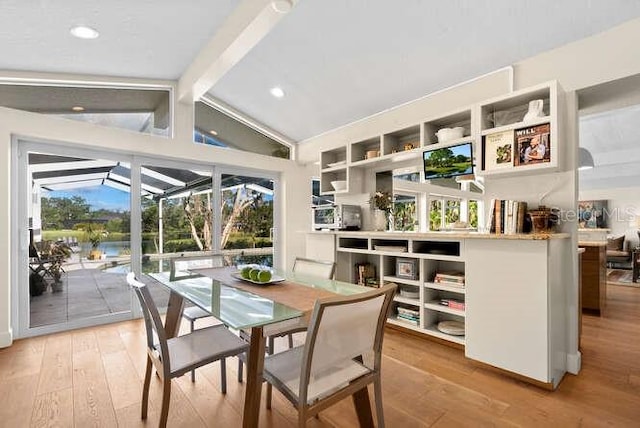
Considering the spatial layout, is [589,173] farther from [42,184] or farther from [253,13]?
[42,184]

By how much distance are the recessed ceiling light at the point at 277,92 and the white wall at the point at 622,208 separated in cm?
827

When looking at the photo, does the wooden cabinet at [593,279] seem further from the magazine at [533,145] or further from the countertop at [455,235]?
the magazine at [533,145]

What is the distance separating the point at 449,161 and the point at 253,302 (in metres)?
2.14

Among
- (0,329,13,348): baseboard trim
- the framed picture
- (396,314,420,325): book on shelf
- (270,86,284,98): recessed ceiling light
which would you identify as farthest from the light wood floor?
(270,86,284,98): recessed ceiling light

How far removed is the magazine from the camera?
2262 mm

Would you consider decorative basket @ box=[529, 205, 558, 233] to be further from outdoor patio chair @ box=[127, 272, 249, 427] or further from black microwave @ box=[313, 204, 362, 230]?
outdoor patio chair @ box=[127, 272, 249, 427]

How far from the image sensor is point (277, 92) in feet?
12.6

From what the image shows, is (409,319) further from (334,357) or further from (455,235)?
(334,357)

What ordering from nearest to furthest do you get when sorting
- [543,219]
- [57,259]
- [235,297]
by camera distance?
[235,297], [543,219], [57,259]

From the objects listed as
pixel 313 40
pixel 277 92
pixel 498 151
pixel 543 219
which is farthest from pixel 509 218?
pixel 277 92

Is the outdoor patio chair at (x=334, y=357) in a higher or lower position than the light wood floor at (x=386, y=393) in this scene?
higher

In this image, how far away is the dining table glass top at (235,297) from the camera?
140 centimetres

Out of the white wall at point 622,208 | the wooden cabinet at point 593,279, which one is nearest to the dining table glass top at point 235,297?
the wooden cabinet at point 593,279

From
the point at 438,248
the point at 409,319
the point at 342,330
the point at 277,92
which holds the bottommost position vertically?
the point at 409,319
